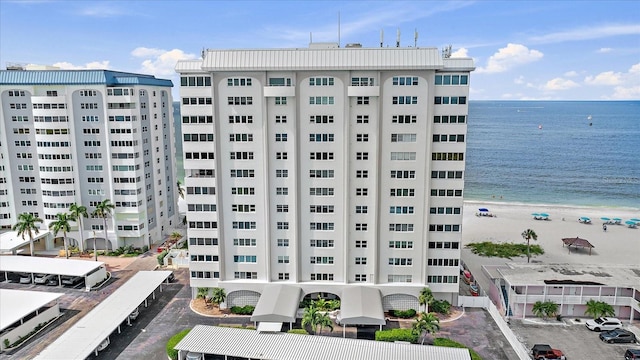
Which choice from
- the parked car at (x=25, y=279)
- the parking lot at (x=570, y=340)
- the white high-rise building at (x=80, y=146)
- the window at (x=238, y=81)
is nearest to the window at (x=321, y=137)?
the window at (x=238, y=81)

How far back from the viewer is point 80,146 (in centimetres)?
7006

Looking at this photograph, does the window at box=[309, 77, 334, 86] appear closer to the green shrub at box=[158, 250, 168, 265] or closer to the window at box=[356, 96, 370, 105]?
the window at box=[356, 96, 370, 105]

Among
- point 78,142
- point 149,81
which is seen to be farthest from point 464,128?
point 78,142

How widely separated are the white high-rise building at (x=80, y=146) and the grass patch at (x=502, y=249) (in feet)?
192

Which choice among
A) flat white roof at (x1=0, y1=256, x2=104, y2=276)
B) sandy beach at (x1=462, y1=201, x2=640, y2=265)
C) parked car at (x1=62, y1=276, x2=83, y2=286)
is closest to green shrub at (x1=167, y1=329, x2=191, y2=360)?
flat white roof at (x1=0, y1=256, x2=104, y2=276)

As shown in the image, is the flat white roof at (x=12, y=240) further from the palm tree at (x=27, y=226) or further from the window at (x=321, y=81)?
the window at (x=321, y=81)

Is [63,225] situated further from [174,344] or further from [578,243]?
[578,243]

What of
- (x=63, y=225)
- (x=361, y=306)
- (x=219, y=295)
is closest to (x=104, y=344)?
(x=219, y=295)

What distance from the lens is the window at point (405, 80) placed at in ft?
156

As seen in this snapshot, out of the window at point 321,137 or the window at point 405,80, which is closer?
the window at point 405,80

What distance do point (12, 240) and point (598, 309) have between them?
82.9m

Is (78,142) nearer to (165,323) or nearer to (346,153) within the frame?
(165,323)

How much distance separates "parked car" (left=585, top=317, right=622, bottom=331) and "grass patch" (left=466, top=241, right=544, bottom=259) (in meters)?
26.2

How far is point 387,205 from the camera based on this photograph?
5047cm
